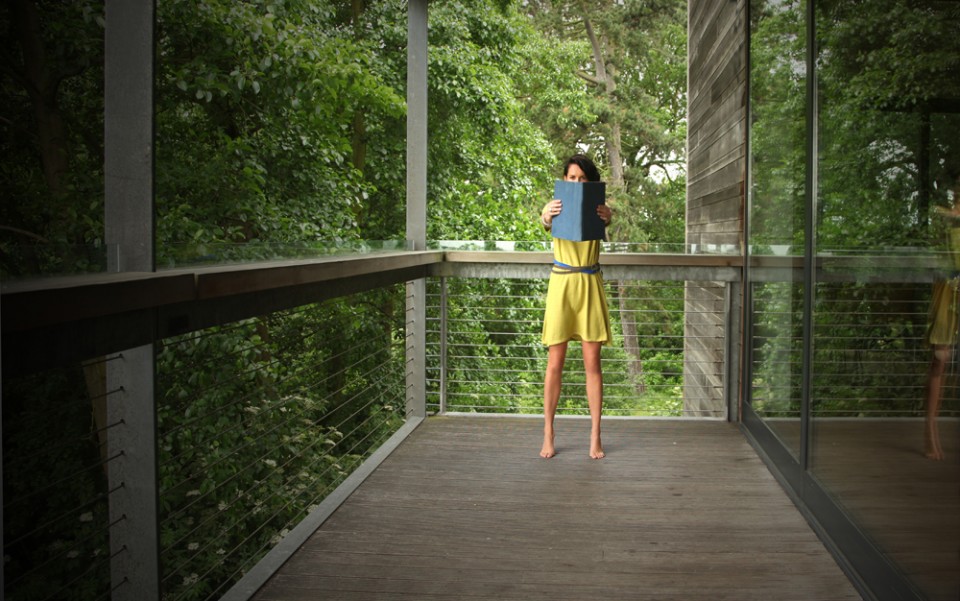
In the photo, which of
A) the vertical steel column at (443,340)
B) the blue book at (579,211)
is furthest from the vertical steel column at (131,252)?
the vertical steel column at (443,340)

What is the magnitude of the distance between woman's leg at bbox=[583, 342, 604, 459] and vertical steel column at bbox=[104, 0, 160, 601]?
2.14 meters

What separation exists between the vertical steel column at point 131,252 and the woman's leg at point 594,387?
7.03ft

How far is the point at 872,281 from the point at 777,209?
4.09 feet

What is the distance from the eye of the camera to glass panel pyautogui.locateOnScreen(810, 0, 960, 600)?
5.28 ft

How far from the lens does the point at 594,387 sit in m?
3.54

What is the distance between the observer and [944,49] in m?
1.57

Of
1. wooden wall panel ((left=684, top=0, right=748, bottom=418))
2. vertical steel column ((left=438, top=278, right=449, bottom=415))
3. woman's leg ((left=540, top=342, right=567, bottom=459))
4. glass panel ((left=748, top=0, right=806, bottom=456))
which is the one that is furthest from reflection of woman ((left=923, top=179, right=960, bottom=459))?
vertical steel column ((left=438, top=278, right=449, bottom=415))

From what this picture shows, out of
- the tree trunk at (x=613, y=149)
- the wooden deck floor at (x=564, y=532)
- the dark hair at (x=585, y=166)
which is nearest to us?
the wooden deck floor at (x=564, y=532)

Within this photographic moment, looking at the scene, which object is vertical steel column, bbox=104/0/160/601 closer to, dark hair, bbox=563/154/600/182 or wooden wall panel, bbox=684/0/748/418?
dark hair, bbox=563/154/600/182

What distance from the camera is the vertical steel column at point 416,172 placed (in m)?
4.12

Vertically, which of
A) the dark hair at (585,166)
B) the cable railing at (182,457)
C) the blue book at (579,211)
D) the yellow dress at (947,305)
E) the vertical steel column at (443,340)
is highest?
the dark hair at (585,166)

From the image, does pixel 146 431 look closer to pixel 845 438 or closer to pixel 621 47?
pixel 845 438

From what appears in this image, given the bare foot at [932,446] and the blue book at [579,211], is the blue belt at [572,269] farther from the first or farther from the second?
the bare foot at [932,446]

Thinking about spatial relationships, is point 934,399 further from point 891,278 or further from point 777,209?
point 777,209
